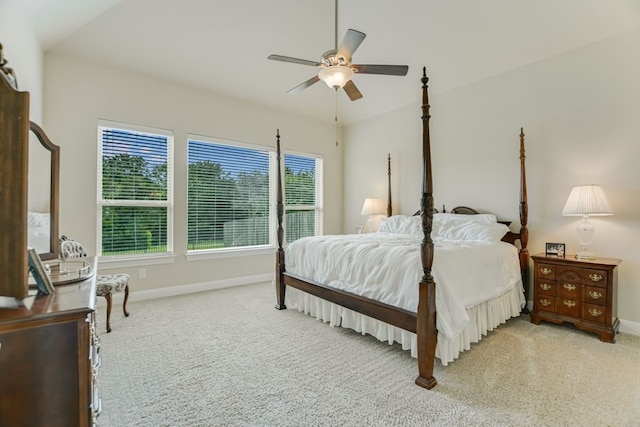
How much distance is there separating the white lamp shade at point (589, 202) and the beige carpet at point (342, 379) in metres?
1.13

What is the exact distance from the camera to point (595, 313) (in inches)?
109

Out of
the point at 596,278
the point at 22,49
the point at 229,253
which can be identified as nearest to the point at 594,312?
the point at 596,278

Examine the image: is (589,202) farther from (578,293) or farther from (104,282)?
(104,282)

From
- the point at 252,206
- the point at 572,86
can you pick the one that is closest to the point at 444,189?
the point at 572,86

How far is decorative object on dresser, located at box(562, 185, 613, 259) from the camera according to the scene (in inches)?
111

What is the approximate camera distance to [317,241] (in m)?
3.38

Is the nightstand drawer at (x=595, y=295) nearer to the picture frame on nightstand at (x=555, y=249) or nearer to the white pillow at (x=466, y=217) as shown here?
the picture frame on nightstand at (x=555, y=249)

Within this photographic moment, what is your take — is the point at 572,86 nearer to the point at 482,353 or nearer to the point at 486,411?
the point at 482,353

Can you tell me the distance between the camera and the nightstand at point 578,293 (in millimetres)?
2717

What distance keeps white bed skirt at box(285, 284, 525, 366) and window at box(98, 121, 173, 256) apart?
1.98 meters

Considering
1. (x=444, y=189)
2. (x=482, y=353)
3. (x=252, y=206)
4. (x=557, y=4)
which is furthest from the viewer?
(x=252, y=206)

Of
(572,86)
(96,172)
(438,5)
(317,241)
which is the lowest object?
(317,241)

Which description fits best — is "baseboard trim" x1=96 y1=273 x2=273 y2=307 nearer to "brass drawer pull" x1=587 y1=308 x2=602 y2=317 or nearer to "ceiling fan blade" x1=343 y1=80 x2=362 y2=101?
"ceiling fan blade" x1=343 y1=80 x2=362 y2=101

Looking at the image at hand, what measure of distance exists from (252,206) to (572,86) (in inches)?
169
